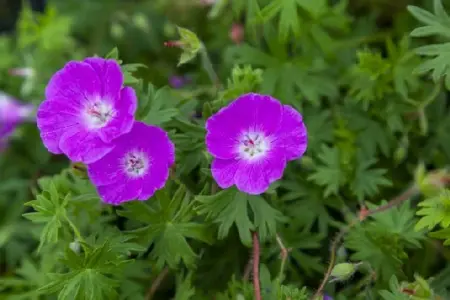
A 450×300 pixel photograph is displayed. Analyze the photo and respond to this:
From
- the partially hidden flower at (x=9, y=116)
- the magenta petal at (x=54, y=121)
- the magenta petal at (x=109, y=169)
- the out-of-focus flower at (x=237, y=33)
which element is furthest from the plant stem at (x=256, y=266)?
the partially hidden flower at (x=9, y=116)

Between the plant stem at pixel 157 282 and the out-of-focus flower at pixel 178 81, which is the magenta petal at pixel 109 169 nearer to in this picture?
the plant stem at pixel 157 282

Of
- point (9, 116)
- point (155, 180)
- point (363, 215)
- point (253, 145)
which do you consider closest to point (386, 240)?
point (363, 215)

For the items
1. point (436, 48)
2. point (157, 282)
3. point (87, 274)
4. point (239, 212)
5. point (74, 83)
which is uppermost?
point (436, 48)

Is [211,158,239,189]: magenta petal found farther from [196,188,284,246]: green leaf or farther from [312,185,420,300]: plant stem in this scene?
[312,185,420,300]: plant stem

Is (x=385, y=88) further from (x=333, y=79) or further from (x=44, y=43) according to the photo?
(x=44, y=43)

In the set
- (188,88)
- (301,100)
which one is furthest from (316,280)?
(188,88)

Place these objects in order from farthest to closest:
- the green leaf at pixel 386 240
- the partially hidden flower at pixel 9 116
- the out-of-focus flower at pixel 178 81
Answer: the partially hidden flower at pixel 9 116, the out-of-focus flower at pixel 178 81, the green leaf at pixel 386 240

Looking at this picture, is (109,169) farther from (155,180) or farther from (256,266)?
(256,266)
